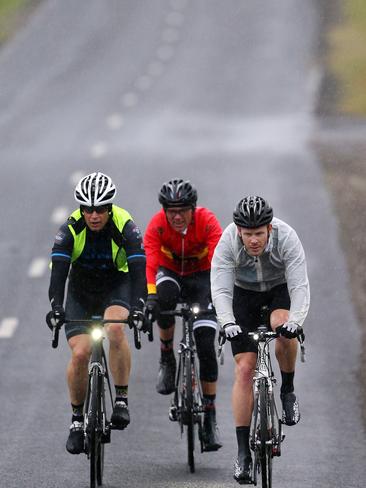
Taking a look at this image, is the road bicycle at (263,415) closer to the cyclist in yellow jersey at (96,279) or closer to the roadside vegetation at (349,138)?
the cyclist in yellow jersey at (96,279)

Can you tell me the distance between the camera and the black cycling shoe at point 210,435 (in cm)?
1173

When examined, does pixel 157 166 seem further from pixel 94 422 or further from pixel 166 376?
pixel 94 422

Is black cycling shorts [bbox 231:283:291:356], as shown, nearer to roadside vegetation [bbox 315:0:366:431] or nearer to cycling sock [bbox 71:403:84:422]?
cycling sock [bbox 71:403:84:422]

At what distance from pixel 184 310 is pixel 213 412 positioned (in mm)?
899

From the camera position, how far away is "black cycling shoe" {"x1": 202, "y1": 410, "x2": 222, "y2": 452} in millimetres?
11727

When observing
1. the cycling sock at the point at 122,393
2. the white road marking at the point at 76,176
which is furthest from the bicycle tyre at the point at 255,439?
the white road marking at the point at 76,176

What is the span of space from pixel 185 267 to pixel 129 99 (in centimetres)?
2485

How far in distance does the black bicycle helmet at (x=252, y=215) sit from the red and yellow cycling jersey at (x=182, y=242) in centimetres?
217

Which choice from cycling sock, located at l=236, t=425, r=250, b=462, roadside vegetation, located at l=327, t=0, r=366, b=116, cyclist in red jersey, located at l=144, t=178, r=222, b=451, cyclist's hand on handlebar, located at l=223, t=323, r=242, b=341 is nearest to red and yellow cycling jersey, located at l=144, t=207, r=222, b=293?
cyclist in red jersey, located at l=144, t=178, r=222, b=451

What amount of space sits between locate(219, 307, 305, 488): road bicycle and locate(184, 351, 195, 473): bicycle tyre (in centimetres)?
143

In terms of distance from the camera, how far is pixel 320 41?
43.1 meters

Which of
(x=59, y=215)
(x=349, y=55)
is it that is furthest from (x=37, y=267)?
(x=349, y=55)

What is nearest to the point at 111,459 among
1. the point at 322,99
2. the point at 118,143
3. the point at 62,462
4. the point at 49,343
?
the point at 62,462

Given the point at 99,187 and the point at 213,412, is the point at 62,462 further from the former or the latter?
the point at 99,187
